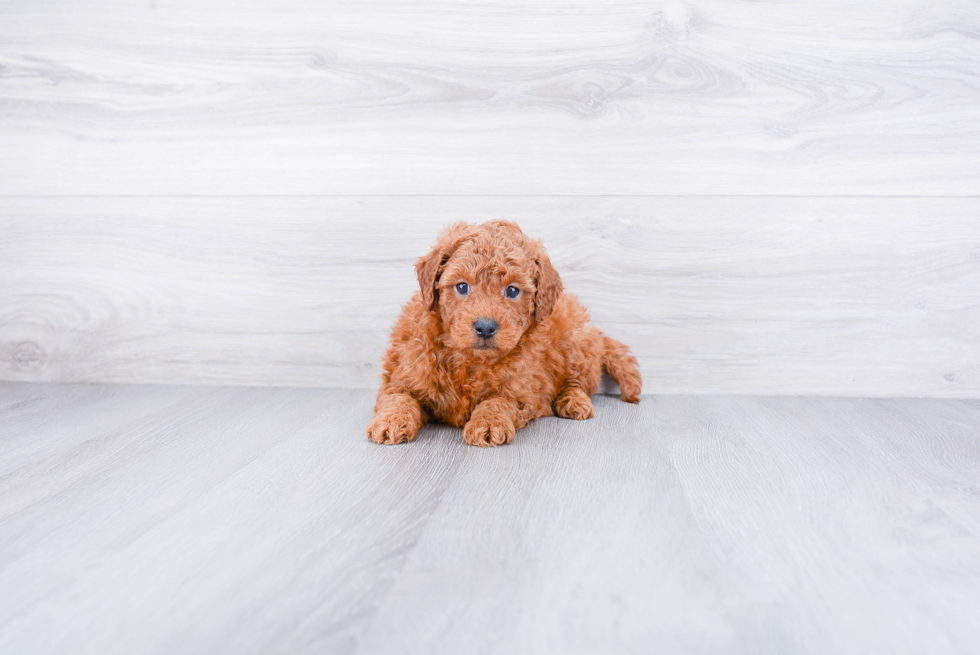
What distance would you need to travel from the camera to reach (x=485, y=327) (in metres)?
1.51

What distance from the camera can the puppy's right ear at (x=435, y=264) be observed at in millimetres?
1598

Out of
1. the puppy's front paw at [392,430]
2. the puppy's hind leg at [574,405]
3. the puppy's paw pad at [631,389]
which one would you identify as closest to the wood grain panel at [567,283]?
the puppy's paw pad at [631,389]

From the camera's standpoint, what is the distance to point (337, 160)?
2.09 m

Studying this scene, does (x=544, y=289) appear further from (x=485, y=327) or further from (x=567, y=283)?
(x=567, y=283)

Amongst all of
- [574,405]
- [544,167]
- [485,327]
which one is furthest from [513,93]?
[574,405]

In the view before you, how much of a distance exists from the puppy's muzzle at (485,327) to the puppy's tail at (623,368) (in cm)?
62

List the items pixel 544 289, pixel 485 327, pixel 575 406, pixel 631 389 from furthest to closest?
pixel 631 389 < pixel 575 406 < pixel 544 289 < pixel 485 327

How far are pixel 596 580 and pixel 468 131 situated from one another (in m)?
1.56

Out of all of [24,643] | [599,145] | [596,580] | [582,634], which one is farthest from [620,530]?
[599,145]

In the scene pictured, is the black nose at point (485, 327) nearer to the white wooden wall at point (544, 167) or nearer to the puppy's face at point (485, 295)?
the puppy's face at point (485, 295)

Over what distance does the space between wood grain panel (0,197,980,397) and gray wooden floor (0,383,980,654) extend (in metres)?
0.40

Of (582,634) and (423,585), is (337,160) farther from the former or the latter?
(582,634)

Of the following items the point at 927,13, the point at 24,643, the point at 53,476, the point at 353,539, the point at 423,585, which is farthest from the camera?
the point at 927,13

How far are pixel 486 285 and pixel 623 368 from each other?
670 mm
